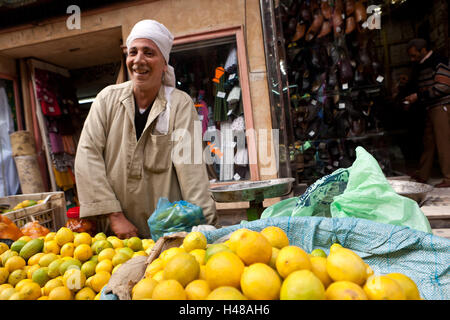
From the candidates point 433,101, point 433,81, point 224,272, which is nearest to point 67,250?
point 224,272

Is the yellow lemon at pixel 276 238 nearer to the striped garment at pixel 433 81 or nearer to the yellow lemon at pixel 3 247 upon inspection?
the yellow lemon at pixel 3 247

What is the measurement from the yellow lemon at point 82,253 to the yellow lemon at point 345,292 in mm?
1217

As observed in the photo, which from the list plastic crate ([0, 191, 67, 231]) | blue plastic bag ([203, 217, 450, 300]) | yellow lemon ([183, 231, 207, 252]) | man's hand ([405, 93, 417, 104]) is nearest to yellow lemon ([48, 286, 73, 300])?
yellow lemon ([183, 231, 207, 252])

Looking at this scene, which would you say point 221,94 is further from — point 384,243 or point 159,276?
point 159,276

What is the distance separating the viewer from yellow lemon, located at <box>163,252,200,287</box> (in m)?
0.83

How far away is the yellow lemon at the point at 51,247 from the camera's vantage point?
1.54 m

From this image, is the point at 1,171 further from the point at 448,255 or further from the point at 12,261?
the point at 448,255

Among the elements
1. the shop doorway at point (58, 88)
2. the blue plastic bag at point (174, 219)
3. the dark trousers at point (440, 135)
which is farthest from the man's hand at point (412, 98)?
the shop doorway at point (58, 88)

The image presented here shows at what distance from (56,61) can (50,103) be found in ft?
3.04

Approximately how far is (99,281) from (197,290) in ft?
2.08

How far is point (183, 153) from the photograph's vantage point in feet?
7.29

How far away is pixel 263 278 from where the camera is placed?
759 millimetres
